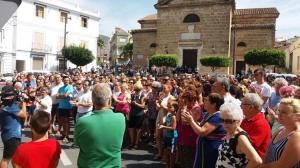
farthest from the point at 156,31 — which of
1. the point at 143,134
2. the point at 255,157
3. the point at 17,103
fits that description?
the point at 255,157

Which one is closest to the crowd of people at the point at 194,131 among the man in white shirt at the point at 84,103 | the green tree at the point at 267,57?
the man in white shirt at the point at 84,103

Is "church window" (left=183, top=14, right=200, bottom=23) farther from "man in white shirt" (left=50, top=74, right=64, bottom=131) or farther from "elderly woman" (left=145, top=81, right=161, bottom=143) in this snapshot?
"elderly woman" (left=145, top=81, right=161, bottom=143)

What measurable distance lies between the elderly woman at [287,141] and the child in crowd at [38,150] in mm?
1974

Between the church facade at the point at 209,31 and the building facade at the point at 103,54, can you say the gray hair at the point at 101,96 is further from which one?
the building facade at the point at 103,54

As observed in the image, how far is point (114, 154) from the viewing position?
3568mm

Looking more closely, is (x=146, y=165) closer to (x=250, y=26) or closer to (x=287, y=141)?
(x=287, y=141)

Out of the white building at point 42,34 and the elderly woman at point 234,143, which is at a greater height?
the white building at point 42,34

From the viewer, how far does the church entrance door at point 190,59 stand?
123ft

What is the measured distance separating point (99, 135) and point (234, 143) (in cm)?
130

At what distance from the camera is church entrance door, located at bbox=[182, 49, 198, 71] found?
3747cm

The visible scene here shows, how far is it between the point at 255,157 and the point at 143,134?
745 centimetres

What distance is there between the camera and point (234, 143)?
3.45 meters

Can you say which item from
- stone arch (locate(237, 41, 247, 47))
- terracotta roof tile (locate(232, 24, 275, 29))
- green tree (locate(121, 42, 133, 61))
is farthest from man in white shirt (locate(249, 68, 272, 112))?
green tree (locate(121, 42, 133, 61))

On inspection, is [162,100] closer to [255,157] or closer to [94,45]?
[255,157]
